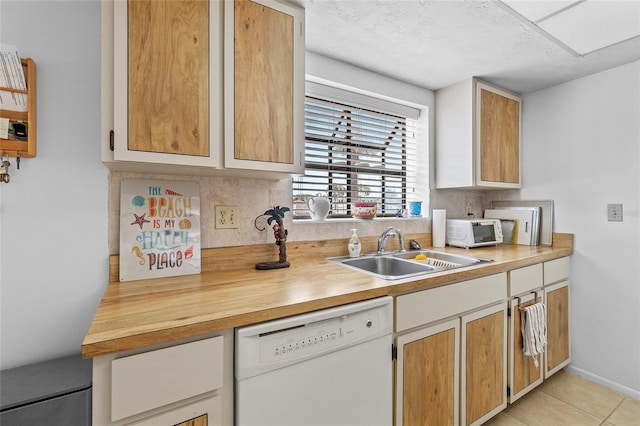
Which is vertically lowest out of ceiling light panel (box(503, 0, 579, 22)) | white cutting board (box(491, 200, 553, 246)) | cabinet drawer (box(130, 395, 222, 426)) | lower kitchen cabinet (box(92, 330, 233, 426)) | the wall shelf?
cabinet drawer (box(130, 395, 222, 426))

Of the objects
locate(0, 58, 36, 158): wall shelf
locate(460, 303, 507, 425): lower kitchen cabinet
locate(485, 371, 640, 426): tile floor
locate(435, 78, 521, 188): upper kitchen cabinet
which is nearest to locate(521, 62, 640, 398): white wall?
locate(485, 371, 640, 426): tile floor

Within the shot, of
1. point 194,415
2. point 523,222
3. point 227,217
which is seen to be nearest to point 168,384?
point 194,415

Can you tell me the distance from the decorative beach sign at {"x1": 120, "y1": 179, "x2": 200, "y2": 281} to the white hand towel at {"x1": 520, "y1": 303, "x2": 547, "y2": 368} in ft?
6.43

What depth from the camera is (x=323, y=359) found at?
1113 mm

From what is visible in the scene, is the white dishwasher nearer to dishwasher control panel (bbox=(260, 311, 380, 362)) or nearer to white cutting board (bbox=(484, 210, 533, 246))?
dishwasher control panel (bbox=(260, 311, 380, 362))

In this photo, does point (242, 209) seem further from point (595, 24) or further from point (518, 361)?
point (595, 24)

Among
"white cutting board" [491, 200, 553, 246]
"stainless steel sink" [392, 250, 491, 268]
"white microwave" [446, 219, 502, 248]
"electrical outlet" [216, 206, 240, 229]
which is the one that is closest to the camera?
"electrical outlet" [216, 206, 240, 229]

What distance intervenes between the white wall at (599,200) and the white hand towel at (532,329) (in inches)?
25.6

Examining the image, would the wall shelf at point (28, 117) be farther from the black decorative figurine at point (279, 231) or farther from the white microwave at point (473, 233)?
the white microwave at point (473, 233)

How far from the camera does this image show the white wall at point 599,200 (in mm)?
2084

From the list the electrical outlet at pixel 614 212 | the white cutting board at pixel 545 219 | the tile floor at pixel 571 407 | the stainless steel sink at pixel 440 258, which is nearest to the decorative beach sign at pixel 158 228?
the stainless steel sink at pixel 440 258

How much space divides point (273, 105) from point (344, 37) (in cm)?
69

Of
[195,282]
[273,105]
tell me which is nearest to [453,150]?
[273,105]

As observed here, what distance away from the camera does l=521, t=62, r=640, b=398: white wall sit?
208cm
